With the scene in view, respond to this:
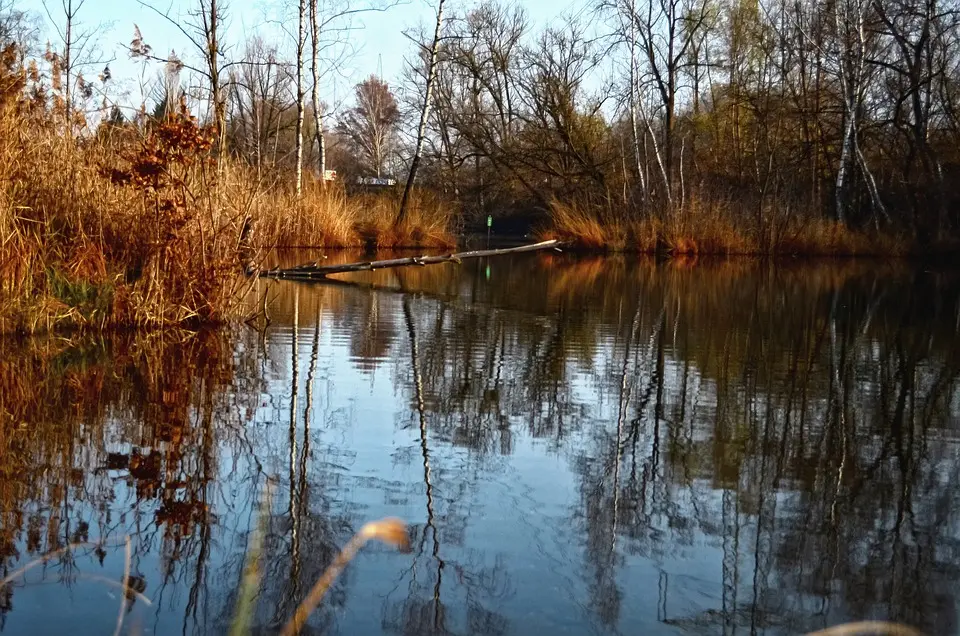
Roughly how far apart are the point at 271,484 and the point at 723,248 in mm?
25026

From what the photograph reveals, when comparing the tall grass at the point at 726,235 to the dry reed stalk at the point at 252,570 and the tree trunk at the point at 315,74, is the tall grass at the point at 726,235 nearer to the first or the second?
the tree trunk at the point at 315,74

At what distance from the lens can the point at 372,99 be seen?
196 feet

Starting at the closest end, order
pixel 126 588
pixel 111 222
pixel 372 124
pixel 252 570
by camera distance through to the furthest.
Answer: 1. pixel 126 588
2. pixel 252 570
3. pixel 111 222
4. pixel 372 124

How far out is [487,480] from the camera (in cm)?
477

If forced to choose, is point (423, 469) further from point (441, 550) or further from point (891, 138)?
point (891, 138)

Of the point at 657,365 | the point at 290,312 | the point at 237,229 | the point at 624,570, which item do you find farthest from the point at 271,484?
the point at 290,312

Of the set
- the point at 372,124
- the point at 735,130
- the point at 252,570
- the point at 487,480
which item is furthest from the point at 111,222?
the point at 372,124

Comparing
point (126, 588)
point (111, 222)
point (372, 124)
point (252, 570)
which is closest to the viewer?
point (126, 588)

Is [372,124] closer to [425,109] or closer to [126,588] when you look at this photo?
[425,109]

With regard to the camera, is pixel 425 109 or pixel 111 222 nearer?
pixel 111 222

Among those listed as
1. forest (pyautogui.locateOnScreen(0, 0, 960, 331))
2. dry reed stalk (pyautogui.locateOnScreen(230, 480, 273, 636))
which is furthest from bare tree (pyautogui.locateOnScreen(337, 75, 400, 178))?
dry reed stalk (pyautogui.locateOnScreen(230, 480, 273, 636))

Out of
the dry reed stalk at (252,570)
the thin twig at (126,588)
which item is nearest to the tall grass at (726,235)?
the dry reed stalk at (252,570)

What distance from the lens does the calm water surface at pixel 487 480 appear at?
131 inches

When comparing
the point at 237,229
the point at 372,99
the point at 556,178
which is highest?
the point at 372,99
